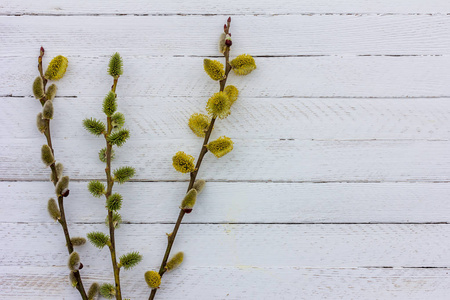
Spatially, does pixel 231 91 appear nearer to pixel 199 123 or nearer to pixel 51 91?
pixel 199 123

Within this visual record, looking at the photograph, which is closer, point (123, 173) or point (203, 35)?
point (123, 173)

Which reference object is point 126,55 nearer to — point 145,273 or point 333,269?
point 145,273

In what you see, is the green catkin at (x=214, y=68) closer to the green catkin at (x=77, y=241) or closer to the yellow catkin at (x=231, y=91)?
the yellow catkin at (x=231, y=91)

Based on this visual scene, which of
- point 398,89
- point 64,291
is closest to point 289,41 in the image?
point 398,89

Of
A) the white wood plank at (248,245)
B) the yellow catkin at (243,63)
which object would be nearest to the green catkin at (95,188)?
the white wood plank at (248,245)

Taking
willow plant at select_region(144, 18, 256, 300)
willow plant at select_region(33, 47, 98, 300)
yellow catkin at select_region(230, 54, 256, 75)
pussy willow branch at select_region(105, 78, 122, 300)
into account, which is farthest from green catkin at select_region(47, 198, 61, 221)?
yellow catkin at select_region(230, 54, 256, 75)

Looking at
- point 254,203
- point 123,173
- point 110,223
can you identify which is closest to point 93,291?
point 110,223
